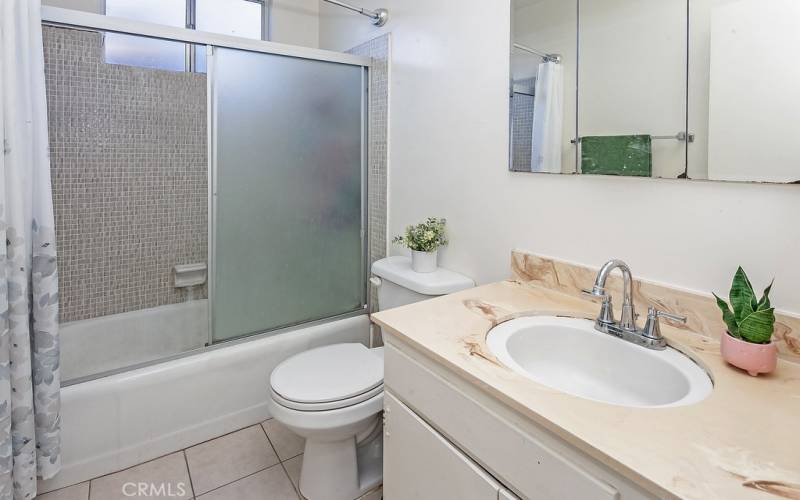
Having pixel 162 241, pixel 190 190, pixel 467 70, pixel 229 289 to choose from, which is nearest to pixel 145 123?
pixel 190 190

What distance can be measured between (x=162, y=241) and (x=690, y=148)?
216 cm

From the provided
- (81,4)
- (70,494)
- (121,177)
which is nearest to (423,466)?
(70,494)

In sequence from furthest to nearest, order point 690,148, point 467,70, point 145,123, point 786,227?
point 145,123 < point 467,70 < point 690,148 < point 786,227

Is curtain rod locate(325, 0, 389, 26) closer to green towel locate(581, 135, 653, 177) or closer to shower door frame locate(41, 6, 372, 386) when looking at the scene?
shower door frame locate(41, 6, 372, 386)

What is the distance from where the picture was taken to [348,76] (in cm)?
219

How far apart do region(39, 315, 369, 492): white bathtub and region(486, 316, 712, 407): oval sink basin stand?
1.26 m

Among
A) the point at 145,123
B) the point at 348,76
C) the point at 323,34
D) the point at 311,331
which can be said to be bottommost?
the point at 311,331

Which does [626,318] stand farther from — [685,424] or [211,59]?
[211,59]

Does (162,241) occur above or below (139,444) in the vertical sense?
above

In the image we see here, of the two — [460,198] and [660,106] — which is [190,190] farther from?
[660,106]

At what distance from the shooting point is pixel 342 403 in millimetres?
1416

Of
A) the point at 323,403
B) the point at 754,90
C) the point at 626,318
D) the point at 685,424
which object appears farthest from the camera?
the point at 323,403

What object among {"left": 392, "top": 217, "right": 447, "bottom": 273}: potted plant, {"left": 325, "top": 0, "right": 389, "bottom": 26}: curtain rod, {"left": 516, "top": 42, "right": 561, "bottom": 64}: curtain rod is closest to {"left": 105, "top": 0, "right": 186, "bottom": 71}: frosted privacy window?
{"left": 325, "top": 0, "right": 389, "bottom": 26}: curtain rod

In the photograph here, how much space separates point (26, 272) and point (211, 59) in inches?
40.0
